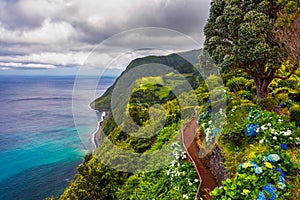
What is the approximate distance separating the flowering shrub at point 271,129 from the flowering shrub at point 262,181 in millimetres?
883

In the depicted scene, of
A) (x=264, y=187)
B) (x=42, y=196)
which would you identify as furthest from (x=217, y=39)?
(x=42, y=196)

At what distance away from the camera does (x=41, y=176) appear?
1350 inches

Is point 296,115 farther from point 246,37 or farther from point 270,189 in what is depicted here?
point 270,189

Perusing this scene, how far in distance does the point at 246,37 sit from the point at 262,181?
5213mm

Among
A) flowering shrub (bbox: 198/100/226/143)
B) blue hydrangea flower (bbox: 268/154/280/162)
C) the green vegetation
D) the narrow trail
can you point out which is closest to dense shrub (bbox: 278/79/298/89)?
the green vegetation

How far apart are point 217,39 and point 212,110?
2.90m

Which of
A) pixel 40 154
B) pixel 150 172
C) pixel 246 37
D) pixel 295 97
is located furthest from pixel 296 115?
pixel 40 154

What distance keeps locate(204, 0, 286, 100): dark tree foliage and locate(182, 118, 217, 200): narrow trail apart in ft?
10.4

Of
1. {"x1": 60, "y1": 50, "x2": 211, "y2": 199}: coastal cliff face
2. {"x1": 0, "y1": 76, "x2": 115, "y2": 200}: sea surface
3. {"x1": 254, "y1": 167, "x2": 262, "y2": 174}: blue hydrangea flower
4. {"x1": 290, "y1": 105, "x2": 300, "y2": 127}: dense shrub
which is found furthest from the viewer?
{"x1": 0, "y1": 76, "x2": 115, "y2": 200}: sea surface

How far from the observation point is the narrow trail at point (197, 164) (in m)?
6.62

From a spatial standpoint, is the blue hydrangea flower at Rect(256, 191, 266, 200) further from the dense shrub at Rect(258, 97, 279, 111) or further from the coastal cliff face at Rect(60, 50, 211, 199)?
the dense shrub at Rect(258, 97, 279, 111)

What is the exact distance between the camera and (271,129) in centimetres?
618

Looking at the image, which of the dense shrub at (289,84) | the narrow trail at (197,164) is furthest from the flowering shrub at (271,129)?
the dense shrub at (289,84)

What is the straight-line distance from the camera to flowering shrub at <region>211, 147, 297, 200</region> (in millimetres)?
4242
